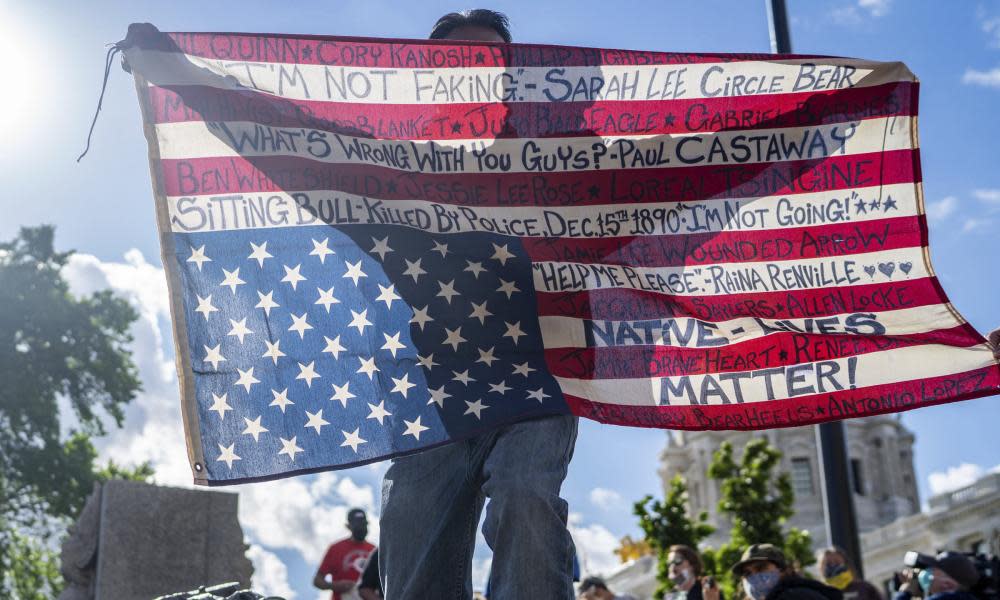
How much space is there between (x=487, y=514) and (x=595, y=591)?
686 centimetres

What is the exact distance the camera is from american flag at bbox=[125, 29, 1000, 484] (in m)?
3.57

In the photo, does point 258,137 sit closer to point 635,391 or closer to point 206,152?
point 206,152

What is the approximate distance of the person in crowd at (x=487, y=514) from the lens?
3.04 m

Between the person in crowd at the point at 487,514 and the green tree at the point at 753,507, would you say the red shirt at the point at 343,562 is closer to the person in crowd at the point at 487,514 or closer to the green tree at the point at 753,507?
the person in crowd at the point at 487,514

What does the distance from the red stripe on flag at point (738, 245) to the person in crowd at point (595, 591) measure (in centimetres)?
592

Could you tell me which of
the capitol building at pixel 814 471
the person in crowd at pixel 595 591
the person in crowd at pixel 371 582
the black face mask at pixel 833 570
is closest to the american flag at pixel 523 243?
the person in crowd at pixel 371 582

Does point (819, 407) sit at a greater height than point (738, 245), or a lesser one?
lesser

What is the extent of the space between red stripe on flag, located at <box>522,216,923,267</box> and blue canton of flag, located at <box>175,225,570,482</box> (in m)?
0.28

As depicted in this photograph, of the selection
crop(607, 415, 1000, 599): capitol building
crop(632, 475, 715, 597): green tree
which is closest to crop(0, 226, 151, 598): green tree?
crop(632, 475, 715, 597): green tree

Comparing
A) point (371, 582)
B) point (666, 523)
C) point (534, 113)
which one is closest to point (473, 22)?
point (534, 113)

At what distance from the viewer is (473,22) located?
4102mm

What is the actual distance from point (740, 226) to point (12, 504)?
26.3 meters

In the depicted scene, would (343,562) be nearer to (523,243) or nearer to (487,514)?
(523,243)

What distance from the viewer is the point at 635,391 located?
150 inches
